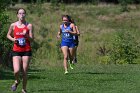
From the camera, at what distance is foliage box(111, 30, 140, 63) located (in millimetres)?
32562

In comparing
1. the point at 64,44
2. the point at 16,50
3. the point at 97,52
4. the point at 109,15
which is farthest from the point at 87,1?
the point at 16,50

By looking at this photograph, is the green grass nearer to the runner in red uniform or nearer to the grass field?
the grass field

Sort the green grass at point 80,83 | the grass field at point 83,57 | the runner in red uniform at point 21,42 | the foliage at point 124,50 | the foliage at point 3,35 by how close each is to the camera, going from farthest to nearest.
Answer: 1. the foliage at point 124,50
2. the foliage at point 3,35
3. the grass field at point 83,57
4. the green grass at point 80,83
5. the runner in red uniform at point 21,42

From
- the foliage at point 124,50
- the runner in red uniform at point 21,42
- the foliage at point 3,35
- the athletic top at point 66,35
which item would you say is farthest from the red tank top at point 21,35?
the foliage at point 124,50

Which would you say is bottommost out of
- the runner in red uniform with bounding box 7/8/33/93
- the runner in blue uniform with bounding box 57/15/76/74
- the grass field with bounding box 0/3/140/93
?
the grass field with bounding box 0/3/140/93

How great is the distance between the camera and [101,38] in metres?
52.0

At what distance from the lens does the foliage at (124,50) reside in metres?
32.6

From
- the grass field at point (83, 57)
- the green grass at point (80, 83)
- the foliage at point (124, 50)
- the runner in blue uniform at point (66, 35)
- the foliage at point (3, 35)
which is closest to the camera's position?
the green grass at point (80, 83)

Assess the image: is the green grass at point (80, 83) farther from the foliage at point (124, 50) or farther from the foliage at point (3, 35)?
the foliage at point (124, 50)

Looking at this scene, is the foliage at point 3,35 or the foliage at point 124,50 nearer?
the foliage at point 3,35

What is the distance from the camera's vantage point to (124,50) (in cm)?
3297

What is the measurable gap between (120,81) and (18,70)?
5192 millimetres

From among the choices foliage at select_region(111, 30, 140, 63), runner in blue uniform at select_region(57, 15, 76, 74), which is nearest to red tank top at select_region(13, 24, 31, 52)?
runner in blue uniform at select_region(57, 15, 76, 74)

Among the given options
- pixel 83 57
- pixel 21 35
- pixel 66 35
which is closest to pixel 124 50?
pixel 83 57
